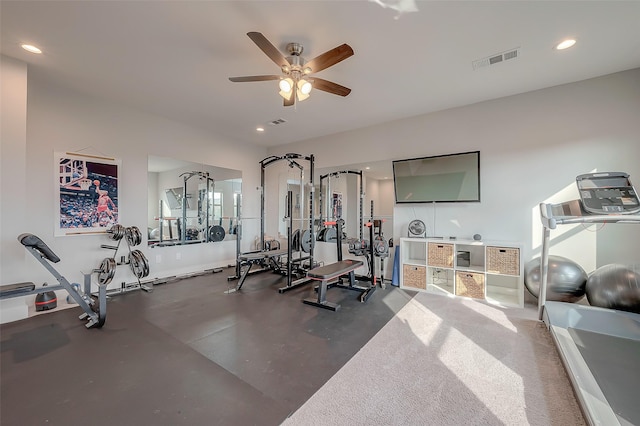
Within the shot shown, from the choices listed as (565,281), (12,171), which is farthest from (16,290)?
(565,281)

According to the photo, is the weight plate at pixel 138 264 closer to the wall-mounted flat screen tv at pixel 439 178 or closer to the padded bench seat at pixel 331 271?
the padded bench seat at pixel 331 271

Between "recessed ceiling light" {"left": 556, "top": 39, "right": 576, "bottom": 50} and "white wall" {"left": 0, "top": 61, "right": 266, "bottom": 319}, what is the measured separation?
5.84 meters

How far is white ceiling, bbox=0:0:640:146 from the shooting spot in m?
2.24

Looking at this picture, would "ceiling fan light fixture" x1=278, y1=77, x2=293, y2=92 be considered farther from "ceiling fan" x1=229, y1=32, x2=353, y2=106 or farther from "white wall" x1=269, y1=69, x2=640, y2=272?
"white wall" x1=269, y1=69, x2=640, y2=272

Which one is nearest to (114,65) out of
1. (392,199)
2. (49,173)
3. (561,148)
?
(49,173)

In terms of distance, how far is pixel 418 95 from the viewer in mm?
3801

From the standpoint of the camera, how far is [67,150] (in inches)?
147

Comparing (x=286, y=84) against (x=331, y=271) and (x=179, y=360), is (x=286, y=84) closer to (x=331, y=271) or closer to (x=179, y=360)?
(x=331, y=271)

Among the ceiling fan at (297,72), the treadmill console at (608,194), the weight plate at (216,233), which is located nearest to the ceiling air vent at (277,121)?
the ceiling fan at (297,72)

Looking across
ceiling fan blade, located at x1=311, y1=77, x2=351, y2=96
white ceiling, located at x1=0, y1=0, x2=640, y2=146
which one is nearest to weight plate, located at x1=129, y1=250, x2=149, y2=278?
white ceiling, located at x1=0, y1=0, x2=640, y2=146

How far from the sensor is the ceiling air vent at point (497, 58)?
278 centimetres

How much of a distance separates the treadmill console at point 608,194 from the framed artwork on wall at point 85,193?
6.43 metres

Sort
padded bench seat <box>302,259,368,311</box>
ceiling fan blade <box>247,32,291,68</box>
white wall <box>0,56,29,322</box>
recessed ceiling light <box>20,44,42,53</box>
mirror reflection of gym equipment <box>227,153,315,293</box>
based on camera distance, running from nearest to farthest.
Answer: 1. ceiling fan blade <box>247,32,291,68</box>
2. recessed ceiling light <box>20,44,42,53</box>
3. white wall <box>0,56,29,322</box>
4. padded bench seat <box>302,259,368,311</box>
5. mirror reflection of gym equipment <box>227,153,315,293</box>

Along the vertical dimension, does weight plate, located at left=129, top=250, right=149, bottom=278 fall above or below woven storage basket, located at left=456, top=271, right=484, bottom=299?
above
